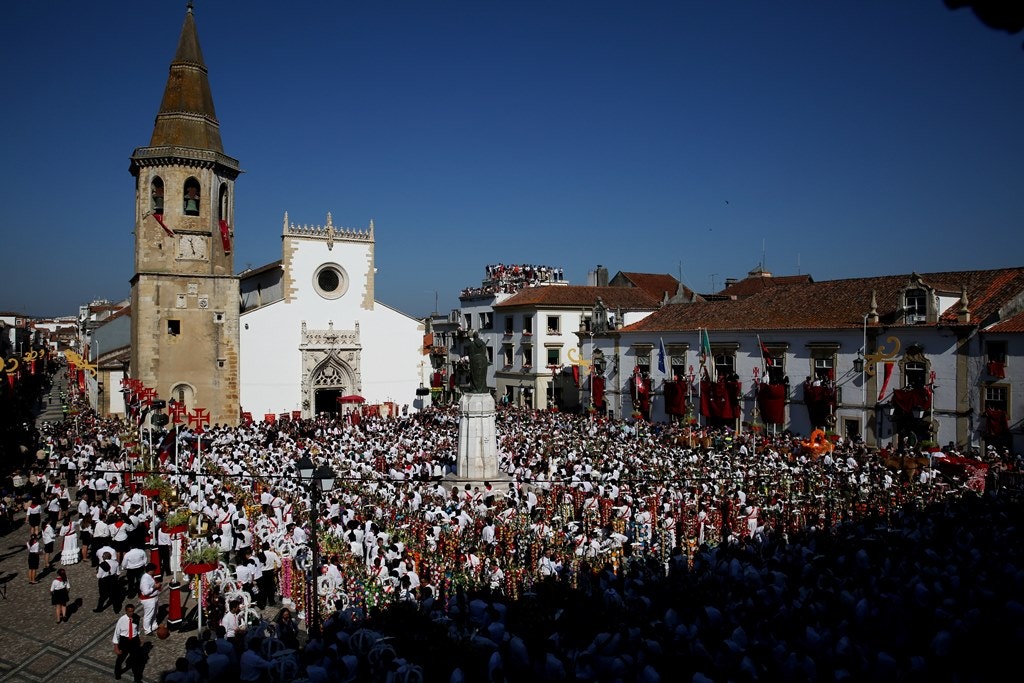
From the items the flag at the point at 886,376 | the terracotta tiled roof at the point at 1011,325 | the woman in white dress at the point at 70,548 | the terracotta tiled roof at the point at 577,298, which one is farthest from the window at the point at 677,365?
the woman in white dress at the point at 70,548

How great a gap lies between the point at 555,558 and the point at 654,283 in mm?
48190

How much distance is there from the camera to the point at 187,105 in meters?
33.6

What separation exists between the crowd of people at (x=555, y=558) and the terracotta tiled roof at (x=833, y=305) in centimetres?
673

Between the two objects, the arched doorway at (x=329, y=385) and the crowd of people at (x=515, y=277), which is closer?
the arched doorway at (x=329, y=385)

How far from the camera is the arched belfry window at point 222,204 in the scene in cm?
3462

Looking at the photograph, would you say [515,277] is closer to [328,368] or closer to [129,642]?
[328,368]

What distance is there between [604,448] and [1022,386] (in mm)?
14164

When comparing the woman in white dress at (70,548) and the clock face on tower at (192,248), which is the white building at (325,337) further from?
the woman in white dress at (70,548)

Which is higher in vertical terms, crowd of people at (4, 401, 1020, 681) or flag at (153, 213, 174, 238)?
flag at (153, 213, 174, 238)

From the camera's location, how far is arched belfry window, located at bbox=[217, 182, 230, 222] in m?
34.6

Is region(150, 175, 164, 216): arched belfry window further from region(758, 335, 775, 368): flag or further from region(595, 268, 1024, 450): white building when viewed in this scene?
region(758, 335, 775, 368): flag

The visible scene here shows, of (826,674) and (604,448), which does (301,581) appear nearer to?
(826,674)

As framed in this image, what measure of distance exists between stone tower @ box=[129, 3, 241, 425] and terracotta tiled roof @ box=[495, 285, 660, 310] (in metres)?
18.8

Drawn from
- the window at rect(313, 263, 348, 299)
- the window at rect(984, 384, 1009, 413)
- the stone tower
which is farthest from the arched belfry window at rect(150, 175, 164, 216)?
the window at rect(984, 384, 1009, 413)
